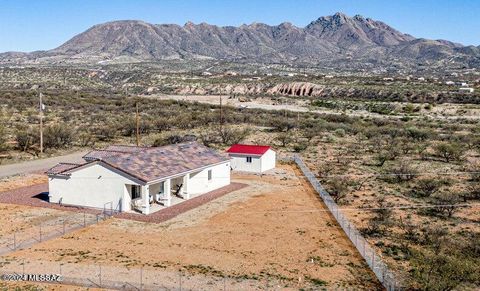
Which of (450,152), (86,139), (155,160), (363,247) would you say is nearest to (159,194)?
(155,160)

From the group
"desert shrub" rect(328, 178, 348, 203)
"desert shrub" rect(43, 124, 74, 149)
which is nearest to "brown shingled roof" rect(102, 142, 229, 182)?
"desert shrub" rect(328, 178, 348, 203)

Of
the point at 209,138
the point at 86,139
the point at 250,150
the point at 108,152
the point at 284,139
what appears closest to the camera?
the point at 108,152

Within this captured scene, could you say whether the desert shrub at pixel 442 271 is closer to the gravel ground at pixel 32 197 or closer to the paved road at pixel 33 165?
the gravel ground at pixel 32 197

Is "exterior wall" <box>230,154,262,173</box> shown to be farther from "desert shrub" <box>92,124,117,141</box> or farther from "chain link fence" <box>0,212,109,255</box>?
"desert shrub" <box>92,124,117,141</box>

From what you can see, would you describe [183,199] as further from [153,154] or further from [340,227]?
[340,227]

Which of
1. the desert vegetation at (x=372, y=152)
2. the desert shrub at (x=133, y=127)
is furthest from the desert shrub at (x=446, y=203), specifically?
the desert shrub at (x=133, y=127)

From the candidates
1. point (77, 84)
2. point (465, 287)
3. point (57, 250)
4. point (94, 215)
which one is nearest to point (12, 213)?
point (94, 215)

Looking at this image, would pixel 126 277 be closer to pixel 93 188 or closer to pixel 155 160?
pixel 93 188

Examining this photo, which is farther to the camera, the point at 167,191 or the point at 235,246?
the point at 167,191
